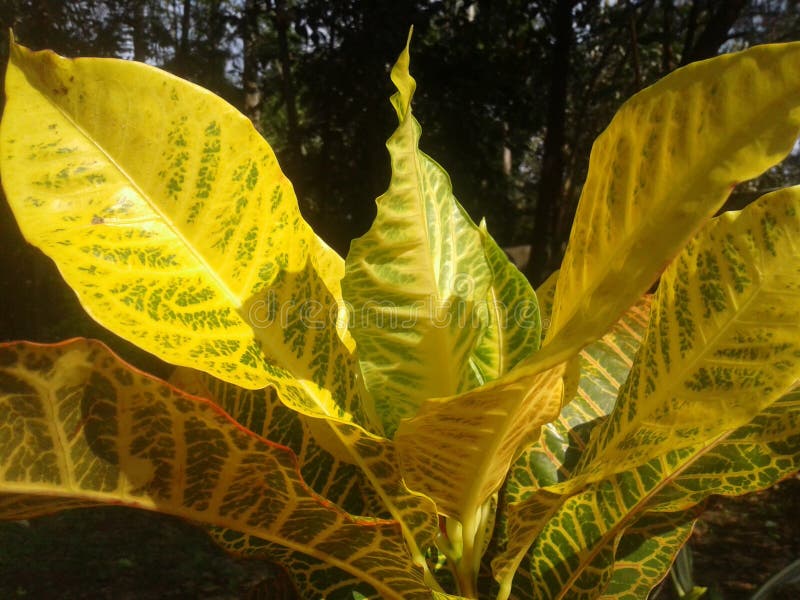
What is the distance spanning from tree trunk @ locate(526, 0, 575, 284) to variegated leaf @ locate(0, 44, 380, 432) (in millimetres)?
3555

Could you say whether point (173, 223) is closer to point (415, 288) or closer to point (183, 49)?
point (415, 288)

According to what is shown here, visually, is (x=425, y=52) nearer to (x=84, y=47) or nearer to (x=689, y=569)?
(x=84, y=47)

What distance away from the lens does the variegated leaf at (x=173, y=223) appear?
30 centimetres

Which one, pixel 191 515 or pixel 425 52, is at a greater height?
pixel 425 52

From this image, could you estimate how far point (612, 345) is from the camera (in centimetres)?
51

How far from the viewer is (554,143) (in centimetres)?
380

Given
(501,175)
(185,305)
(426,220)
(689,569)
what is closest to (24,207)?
(185,305)

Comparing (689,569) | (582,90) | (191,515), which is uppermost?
(582,90)

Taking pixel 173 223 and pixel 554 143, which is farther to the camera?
pixel 554 143

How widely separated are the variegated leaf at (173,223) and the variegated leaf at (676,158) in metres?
0.15

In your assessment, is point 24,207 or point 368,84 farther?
point 368,84

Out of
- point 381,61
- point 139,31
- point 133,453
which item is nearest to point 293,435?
point 133,453

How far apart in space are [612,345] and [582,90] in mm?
5485

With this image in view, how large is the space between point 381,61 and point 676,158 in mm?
3655
